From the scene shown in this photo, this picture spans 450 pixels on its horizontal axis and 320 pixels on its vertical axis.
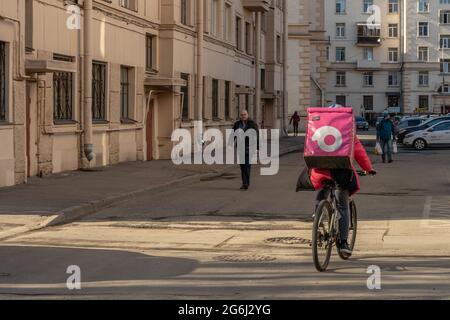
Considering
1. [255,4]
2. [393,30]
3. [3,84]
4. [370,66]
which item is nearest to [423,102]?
[370,66]

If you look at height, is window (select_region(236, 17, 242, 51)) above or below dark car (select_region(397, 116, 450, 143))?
above

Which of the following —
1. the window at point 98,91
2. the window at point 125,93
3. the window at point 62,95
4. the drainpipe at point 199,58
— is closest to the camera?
the window at point 62,95

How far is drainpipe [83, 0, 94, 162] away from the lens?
22317 millimetres

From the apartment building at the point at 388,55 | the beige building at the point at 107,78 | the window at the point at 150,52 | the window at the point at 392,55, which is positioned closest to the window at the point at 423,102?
the apartment building at the point at 388,55

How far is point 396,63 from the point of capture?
311ft

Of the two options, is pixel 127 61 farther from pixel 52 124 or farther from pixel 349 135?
pixel 349 135

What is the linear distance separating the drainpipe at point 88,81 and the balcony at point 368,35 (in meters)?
75.2

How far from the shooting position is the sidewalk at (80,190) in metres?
14.2

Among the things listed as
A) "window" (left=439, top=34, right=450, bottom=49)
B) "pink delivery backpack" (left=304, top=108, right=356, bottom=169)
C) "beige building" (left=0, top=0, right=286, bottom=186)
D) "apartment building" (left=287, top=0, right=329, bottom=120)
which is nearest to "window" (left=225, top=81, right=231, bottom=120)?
"beige building" (left=0, top=0, right=286, bottom=186)

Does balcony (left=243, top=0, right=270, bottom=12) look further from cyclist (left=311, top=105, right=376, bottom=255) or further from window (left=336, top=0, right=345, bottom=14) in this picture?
window (left=336, top=0, right=345, bottom=14)

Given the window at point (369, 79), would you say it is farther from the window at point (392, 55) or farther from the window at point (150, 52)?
the window at point (150, 52)

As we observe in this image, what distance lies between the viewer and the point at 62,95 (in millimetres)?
22094

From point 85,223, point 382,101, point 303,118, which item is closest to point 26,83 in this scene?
point 85,223

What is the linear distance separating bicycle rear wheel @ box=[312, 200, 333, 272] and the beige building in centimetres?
964
